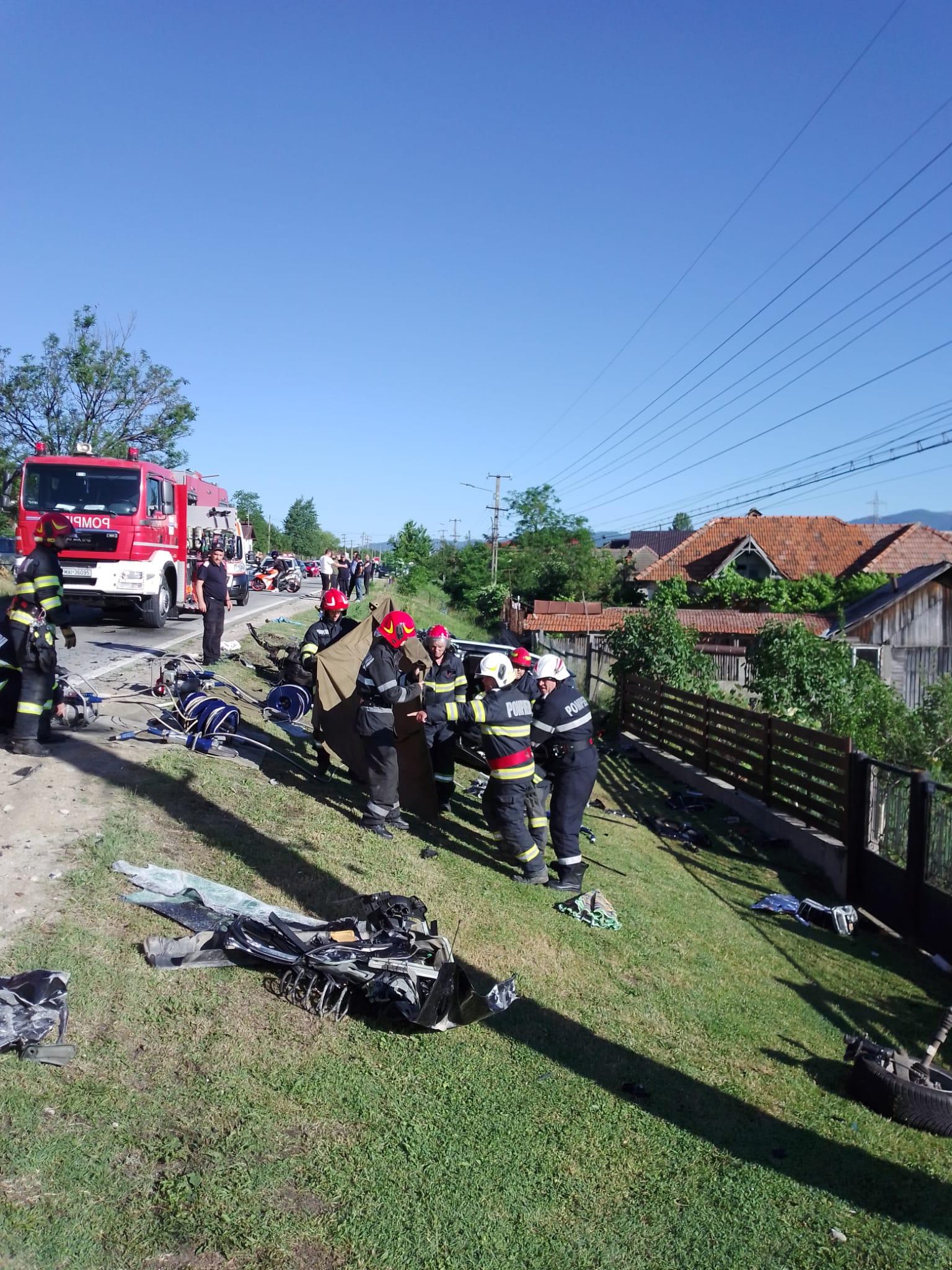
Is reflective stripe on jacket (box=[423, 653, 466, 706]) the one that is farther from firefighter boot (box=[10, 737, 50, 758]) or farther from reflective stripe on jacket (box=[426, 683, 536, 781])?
firefighter boot (box=[10, 737, 50, 758])

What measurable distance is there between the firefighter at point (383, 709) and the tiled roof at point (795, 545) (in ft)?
128

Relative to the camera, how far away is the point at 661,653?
63.7ft

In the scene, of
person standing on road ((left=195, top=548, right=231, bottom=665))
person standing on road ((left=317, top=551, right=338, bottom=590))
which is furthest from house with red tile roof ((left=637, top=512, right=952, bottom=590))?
person standing on road ((left=195, top=548, right=231, bottom=665))

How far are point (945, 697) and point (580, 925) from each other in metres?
10.5

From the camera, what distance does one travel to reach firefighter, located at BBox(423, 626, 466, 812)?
8.83 metres

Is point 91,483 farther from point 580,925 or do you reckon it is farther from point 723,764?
point 580,925

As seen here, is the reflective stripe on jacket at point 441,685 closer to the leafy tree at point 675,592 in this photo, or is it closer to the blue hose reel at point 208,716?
the blue hose reel at point 208,716

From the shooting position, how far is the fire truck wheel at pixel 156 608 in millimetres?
16422

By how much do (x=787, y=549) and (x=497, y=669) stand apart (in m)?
44.3

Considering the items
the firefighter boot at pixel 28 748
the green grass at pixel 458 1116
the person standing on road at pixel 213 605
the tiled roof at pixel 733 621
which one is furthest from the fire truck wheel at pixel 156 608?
the tiled roof at pixel 733 621

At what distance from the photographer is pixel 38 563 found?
833cm

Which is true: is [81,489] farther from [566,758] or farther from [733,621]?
[733,621]

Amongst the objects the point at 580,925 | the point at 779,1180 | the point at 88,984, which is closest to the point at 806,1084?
the point at 779,1180

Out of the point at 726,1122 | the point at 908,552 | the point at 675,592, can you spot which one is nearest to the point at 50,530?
the point at 726,1122
